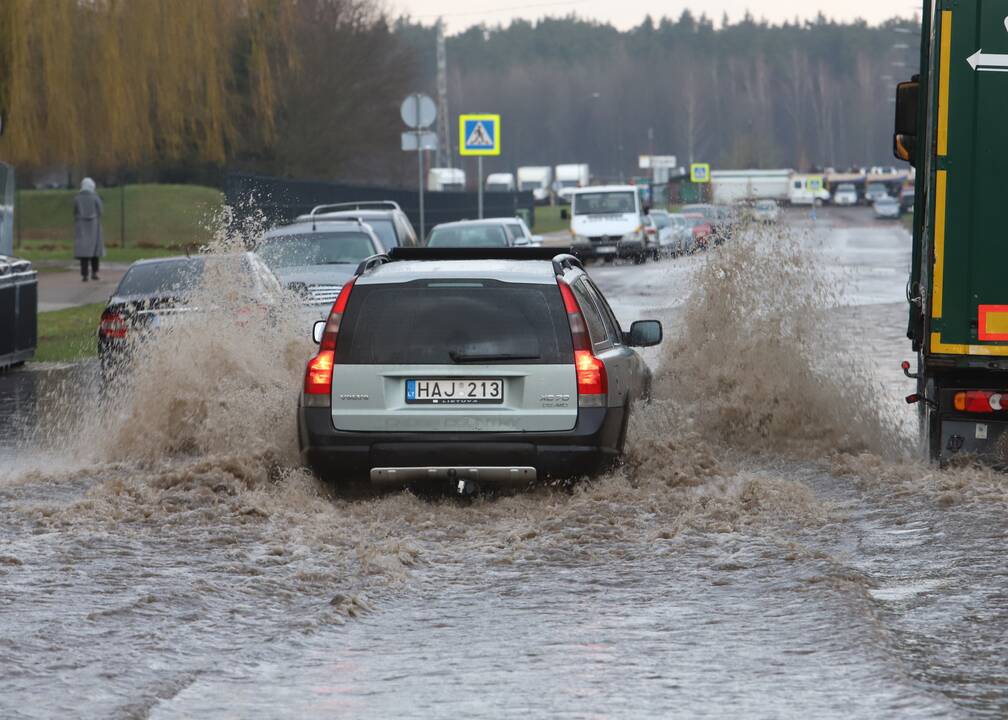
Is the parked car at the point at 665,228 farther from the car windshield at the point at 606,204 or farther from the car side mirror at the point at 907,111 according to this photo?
the car side mirror at the point at 907,111

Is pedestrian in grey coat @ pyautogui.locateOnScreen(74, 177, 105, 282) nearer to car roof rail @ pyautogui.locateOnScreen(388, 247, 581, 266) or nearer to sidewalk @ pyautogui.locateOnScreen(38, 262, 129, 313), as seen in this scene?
sidewalk @ pyautogui.locateOnScreen(38, 262, 129, 313)

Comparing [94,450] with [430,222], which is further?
[430,222]

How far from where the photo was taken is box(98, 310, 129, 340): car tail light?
16.4 meters

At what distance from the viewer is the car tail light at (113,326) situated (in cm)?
1638

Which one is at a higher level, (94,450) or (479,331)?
(479,331)

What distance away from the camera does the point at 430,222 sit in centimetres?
5503

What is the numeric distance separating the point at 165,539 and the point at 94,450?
367 cm

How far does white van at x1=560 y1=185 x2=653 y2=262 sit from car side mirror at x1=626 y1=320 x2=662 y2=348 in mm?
36300

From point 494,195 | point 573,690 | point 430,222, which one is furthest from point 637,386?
point 494,195

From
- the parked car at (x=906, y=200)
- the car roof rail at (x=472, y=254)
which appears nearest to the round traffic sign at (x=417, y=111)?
the car roof rail at (x=472, y=254)

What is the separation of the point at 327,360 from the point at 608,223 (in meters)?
39.4

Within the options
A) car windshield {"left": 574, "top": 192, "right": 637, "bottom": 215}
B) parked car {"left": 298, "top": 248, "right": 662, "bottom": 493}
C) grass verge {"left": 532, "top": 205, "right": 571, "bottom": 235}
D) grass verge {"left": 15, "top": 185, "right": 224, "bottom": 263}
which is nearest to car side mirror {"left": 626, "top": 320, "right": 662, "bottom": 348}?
parked car {"left": 298, "top": 248, "right": 662, "bottom": 493}

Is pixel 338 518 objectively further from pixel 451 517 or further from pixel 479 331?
pixel 479 331

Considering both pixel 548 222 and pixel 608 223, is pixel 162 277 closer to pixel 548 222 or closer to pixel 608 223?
pixel 608 223
